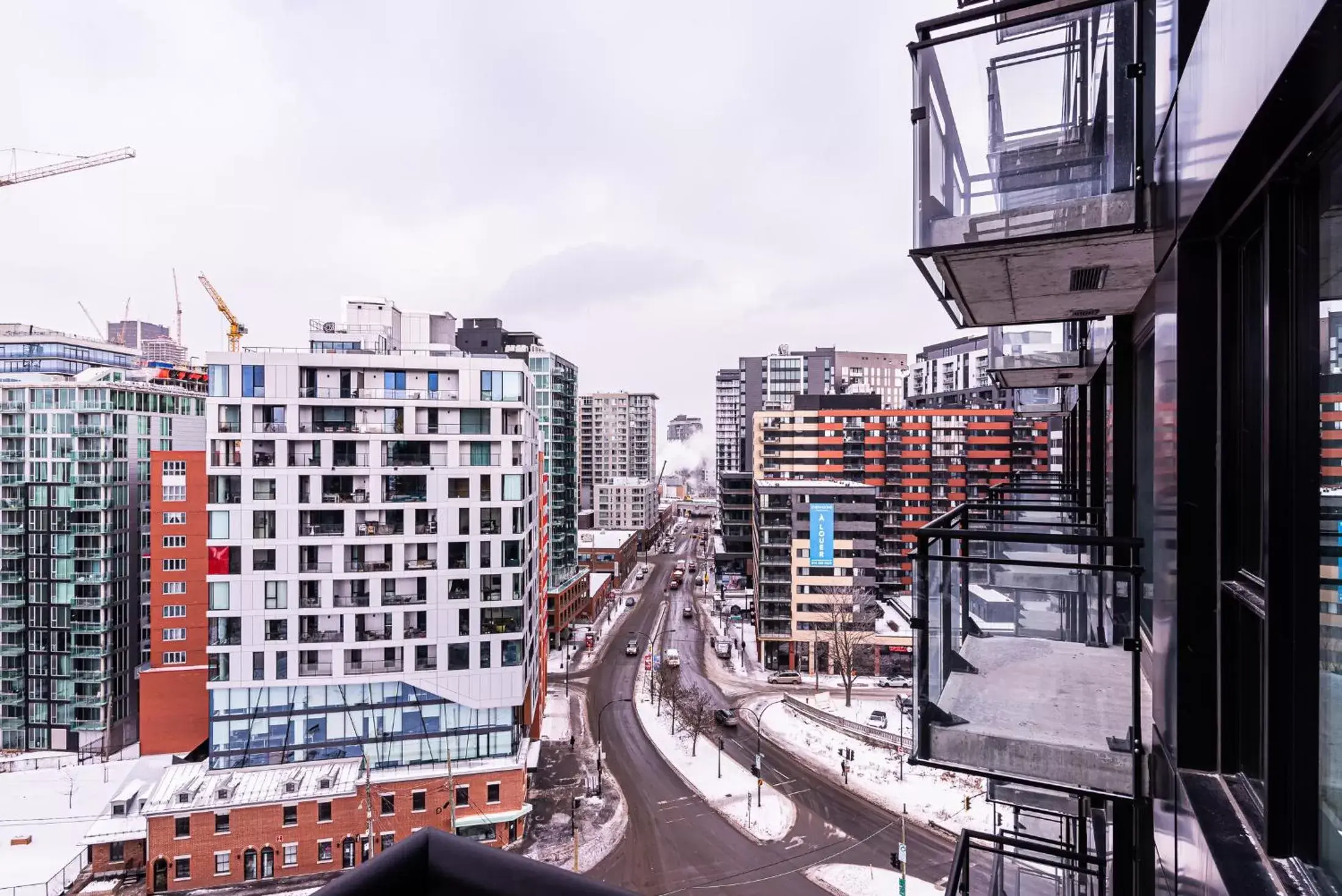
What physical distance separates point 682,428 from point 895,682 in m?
113

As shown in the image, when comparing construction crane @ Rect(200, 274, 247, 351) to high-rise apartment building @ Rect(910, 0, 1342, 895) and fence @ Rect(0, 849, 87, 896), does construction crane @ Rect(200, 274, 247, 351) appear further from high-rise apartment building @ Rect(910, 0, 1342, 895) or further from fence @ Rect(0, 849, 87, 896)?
high-rise apartment building @ Rect(910, 0, 1342, 895)

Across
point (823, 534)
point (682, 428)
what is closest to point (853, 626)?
point (823, 534)

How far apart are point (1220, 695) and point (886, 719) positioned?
30.0m

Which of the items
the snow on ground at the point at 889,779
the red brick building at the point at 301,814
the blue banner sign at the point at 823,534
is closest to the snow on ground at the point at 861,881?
the snow on ground at the point at 889,779

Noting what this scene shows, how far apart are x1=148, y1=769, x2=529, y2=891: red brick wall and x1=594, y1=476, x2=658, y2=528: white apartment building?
58889mm

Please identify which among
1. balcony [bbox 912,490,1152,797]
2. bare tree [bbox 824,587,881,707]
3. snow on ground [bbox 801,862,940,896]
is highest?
balcony [bbox 912,490,1152,797]

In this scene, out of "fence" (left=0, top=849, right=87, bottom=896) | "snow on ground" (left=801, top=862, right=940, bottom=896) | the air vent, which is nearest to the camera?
the air vent

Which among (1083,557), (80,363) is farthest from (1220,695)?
(80,363)

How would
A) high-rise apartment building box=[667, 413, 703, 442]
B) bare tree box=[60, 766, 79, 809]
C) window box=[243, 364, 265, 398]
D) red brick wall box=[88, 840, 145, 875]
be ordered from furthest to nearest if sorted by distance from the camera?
high-rise apartment building box=[667, 413, 703, 442] < bare tree box=[60, 766, 79, 809] < window box=[243, 364, 265, 398] < red brick wall box=[88, 840, 145, 875]

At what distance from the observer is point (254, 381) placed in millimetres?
21969

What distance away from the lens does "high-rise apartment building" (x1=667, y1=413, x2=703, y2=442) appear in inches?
5664

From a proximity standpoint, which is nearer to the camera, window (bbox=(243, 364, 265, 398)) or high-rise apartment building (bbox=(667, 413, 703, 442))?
window (bbox=(243, 364, 265, 398))

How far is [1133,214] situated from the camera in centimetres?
265

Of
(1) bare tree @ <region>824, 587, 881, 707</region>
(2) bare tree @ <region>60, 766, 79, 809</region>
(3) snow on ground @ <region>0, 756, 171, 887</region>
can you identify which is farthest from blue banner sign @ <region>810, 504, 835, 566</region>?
(2) bare tree @ <region>60, 766, 79, 809</region>
